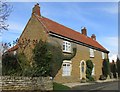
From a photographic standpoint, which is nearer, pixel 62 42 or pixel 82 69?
pixel 62 42

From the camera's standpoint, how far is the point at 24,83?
18297 millimetres

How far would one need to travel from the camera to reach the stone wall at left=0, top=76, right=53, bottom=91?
17516 millimetres

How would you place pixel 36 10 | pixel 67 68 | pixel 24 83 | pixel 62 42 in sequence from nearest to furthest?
pixel 24 83, pixel 62 42, pixel 67 68, pixel 36 10

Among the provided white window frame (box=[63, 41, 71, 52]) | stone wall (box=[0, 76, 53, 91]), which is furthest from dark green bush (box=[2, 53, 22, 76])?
white window frame (box=[63, 41, 71, 52])

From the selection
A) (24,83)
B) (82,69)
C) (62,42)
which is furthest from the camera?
(82,69)

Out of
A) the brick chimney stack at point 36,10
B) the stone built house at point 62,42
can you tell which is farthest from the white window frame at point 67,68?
→ the brick chimney stack at point 36,10

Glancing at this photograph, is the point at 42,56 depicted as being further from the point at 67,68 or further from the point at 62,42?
the point at 67,68

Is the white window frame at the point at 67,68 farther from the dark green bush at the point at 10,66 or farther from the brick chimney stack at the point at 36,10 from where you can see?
the brick chimney stack at the point at 36,10

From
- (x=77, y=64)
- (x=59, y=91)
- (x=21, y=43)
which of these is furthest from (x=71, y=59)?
(x=59, y=91)

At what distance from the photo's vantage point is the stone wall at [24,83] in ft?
57.5

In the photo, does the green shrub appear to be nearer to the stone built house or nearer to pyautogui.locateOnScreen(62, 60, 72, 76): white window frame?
the stone built house

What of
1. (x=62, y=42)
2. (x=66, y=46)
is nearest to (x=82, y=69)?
(x=66, y=46)

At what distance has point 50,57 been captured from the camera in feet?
88.0

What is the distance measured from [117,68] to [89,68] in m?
19.5
